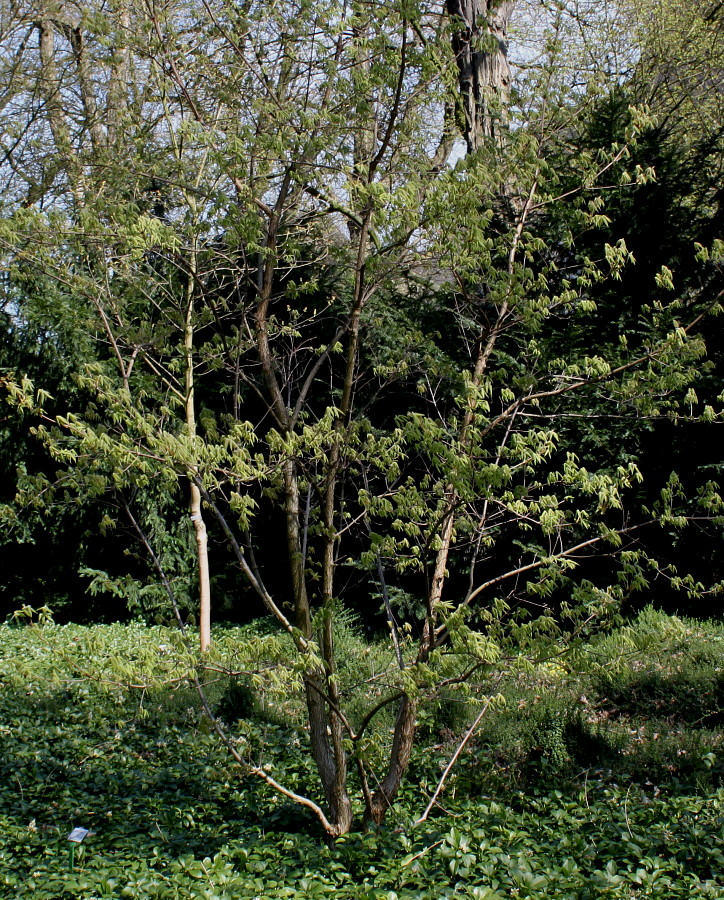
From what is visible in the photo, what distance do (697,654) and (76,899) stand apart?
4257mm

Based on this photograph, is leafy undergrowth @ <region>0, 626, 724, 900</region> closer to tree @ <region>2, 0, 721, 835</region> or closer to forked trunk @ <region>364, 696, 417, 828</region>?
forked trunk @ <region>364, 696, 417, 828</region>

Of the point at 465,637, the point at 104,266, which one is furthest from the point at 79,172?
the point at 465,637

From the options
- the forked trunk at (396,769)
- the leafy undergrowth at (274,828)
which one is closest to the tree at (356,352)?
the forked trunk at (396,769)

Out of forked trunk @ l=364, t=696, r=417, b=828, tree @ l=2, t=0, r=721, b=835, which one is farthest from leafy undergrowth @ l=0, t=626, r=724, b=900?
tree @ l=2, t=0, r=721, b=835

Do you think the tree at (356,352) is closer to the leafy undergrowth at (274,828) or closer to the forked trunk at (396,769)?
the forked trunk at (396,769)

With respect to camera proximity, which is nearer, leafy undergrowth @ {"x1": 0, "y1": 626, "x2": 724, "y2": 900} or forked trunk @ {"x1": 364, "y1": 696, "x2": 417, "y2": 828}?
leafy undergrowth @ {"x1": 0, "y1": 626, "x2": 724, "y2": 900}

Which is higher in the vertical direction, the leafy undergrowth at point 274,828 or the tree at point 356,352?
the tree at point 356,352

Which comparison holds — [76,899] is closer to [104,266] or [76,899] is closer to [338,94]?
[104,266]

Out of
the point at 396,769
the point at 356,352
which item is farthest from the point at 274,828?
the point at 356,352

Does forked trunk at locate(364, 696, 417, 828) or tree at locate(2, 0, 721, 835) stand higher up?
tree at locate(2, 0, 721, 835)

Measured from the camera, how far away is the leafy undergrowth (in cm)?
304

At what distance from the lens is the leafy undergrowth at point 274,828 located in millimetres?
3037

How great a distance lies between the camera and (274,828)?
149 inches

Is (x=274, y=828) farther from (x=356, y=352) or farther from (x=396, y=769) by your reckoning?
(x=356, y=352)
